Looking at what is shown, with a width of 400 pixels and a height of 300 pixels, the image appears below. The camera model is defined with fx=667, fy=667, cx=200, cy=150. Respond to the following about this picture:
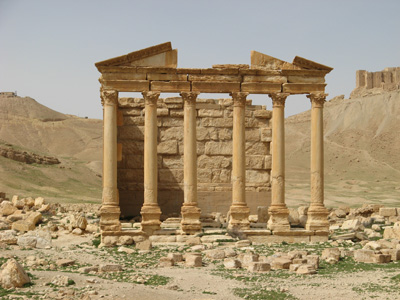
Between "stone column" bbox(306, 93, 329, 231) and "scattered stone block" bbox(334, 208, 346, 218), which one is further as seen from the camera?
"scattered stone block" bbox(334, 208, 346, 218)

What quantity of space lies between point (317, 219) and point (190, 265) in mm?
7397

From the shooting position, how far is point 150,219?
24000mm

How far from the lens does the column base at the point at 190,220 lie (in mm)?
23891

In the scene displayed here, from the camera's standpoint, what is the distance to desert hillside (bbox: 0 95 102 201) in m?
50.1

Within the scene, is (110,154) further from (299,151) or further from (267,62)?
(299,151)

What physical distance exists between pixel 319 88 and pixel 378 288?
1077cm

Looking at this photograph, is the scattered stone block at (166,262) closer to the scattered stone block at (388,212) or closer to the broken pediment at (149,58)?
the broken pediment at (149,58)

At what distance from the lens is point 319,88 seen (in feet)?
81.0

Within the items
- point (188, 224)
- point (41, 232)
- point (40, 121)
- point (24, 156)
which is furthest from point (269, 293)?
point (40, 121)

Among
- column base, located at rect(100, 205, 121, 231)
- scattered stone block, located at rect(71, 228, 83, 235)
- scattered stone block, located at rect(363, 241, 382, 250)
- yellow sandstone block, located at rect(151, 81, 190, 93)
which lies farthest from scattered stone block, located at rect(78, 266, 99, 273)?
scattered stone block, located at rect(363, 241, 382, 250)

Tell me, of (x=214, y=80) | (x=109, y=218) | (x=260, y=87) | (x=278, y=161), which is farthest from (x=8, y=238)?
(x=260, y=87)

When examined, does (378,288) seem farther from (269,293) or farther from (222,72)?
(222,72)

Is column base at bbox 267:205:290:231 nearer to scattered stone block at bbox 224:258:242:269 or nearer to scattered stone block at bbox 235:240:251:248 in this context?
scattered stone block at bbox 235:240:251:248

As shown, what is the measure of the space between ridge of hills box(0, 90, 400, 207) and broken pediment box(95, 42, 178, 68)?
22113 millimetres
